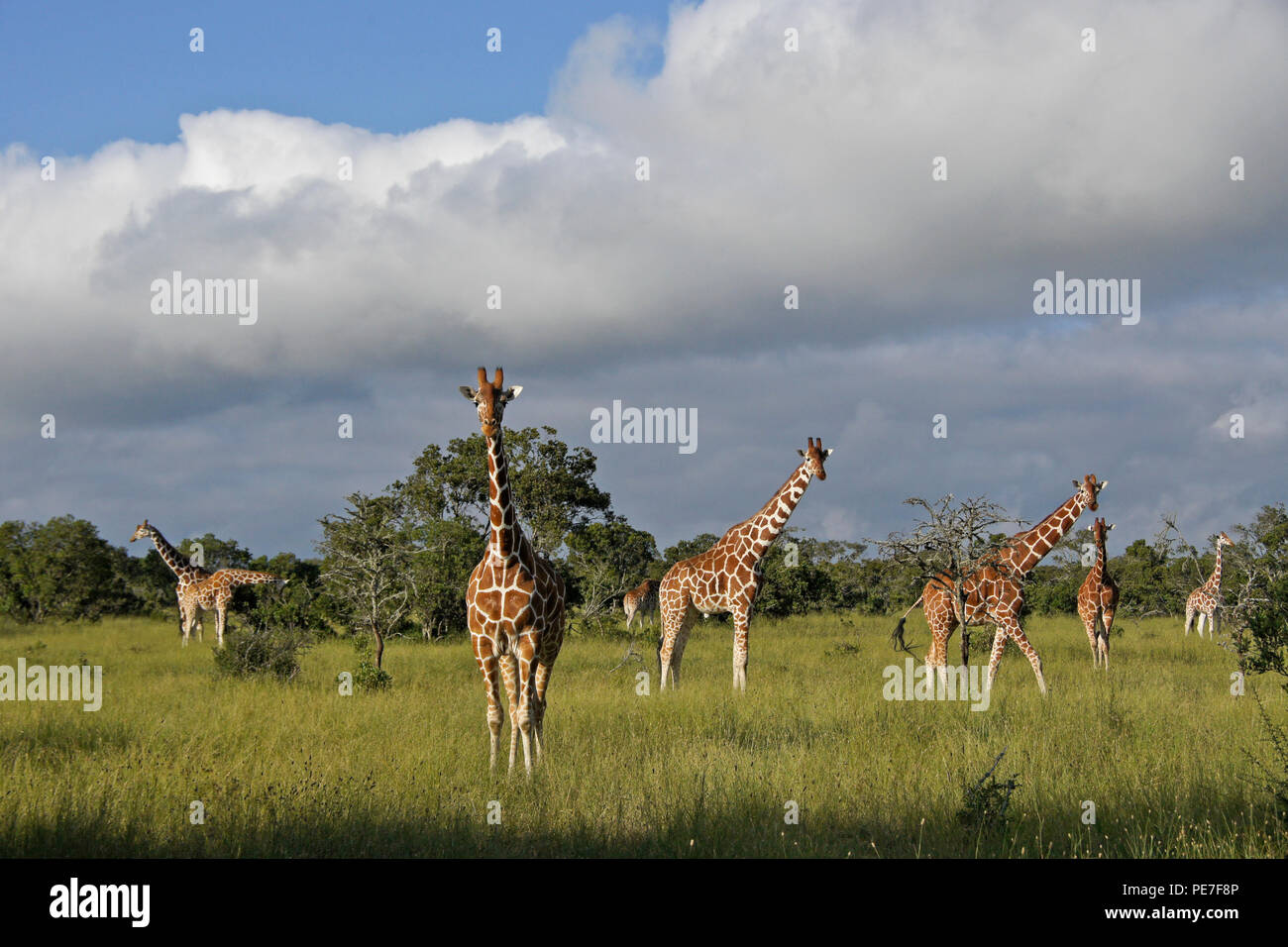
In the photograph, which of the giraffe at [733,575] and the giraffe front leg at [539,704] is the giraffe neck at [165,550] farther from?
the giraffe front leg at [539,704]

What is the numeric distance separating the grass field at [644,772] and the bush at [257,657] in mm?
742

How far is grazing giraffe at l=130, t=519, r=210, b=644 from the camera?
89.7ft

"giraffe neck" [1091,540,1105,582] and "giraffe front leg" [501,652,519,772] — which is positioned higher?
"giraffe neck" [1091,540,1105,582]

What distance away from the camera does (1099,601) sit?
19.1 meters

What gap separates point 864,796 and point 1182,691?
951 cm

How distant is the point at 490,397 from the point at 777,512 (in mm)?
8546

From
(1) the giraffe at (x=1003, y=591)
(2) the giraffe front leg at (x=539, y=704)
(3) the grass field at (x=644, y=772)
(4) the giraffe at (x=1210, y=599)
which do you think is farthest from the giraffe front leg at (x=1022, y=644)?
(4) the giraffe at (x=1210, y=599)

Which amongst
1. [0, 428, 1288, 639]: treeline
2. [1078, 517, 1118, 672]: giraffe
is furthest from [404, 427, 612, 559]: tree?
[1078, 517, 1118, 672]: giraffe

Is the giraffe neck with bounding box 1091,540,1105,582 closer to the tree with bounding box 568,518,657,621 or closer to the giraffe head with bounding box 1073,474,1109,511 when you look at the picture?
the giraffe head with bounding box 1073,474,1109,511

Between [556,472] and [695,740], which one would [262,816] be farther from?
[556,472]

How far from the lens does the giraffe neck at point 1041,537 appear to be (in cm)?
1633

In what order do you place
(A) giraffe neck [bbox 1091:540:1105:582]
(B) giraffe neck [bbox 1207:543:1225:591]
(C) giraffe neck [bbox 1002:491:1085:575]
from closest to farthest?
(C) giraffe neck [bbox 1002:491:1085:575] < (A) giraffe neck [bbox 1091:540:1105:582] < (B) giraffe neck [bbox 1207:543:1225:591]

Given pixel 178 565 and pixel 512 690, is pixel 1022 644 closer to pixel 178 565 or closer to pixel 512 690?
pixel 512 690

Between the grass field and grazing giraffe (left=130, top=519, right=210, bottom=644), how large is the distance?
1208 cm
